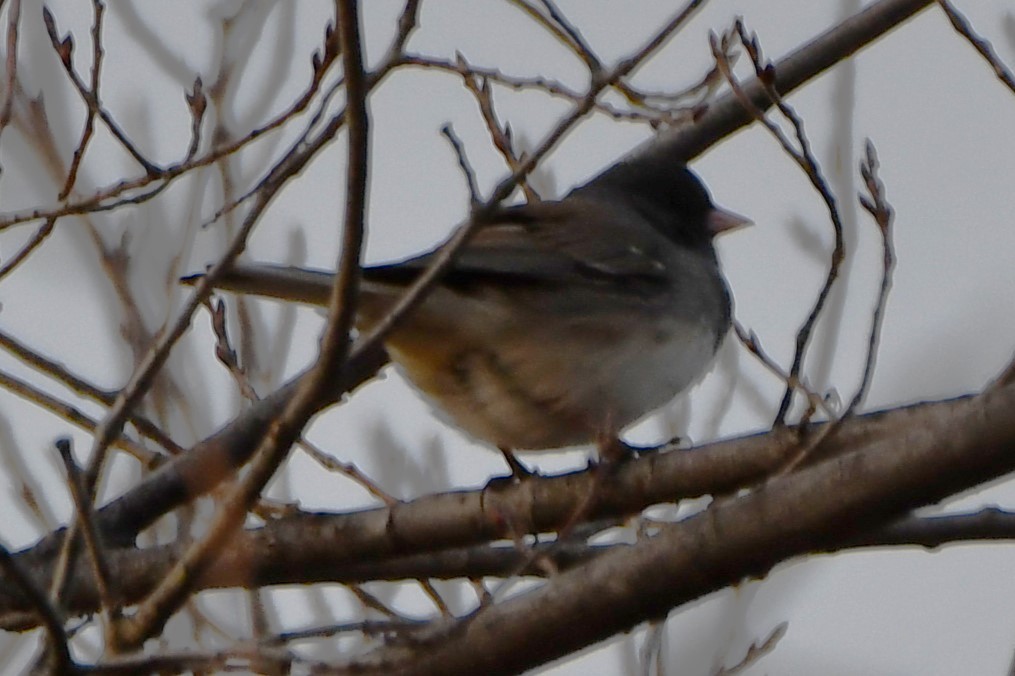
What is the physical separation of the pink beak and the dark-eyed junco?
696 millimetres

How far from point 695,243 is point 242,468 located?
165 centimetres

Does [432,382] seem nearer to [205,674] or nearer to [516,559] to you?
[516,559]

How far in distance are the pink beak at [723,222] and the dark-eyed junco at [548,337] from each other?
70 centimetres

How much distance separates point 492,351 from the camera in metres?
3.11

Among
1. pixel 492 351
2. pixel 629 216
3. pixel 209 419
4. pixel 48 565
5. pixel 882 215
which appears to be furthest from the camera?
pixel 209 419

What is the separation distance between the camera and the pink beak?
418 cm

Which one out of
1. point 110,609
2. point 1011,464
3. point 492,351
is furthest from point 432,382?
point 1011,464

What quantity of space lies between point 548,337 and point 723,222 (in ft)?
4.07

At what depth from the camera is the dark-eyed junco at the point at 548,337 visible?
3080 mm

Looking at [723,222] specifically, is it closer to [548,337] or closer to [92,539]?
[548,337]

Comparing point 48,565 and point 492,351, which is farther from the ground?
point 492,351

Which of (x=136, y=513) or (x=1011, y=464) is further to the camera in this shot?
(x=136, y=513)

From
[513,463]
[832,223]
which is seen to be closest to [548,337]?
[513,463]

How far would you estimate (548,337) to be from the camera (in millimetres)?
3174
